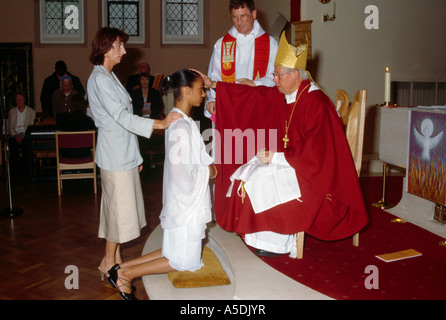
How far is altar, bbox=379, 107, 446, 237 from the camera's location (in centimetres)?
338

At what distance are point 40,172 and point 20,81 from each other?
3485 millimetres

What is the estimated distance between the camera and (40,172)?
6875mm

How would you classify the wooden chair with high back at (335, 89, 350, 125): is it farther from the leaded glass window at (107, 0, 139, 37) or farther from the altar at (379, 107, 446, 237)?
the leaded glass window at (107, 0, 139, 37)

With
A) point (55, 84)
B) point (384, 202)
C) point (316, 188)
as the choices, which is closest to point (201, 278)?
point (316, 188)

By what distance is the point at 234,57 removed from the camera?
369cm

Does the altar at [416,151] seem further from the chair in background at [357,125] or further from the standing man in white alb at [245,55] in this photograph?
the standing man in white alb at [245,55]

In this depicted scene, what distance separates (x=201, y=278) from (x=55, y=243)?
62.2 inches

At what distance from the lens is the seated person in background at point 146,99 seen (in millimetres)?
7207

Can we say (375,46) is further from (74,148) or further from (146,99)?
(74,148)

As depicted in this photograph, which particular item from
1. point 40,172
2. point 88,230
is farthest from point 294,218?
point 40,172

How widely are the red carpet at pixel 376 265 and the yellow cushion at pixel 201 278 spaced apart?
32 cm

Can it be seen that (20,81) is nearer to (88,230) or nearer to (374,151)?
(88,230)

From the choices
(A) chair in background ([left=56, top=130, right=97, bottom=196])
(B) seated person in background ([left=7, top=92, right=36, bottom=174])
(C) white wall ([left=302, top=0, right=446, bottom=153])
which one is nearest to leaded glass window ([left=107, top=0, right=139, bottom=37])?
(B) seated person in background ([left=7, top=92, right=36, bottom=174])

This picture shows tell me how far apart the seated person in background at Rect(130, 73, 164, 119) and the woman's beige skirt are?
4282 millimetres
